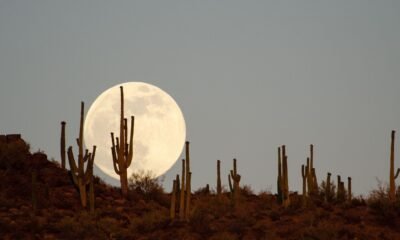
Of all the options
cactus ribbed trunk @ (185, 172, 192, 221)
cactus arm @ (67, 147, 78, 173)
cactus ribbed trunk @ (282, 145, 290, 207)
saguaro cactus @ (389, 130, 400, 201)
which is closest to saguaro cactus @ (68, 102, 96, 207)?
cactus arm @ (67, 147, 78, 173)

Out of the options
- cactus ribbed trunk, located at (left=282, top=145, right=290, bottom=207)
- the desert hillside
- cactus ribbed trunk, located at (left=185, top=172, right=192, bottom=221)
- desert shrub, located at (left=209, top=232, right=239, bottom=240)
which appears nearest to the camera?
desert shrub, located at (left=209, top=232, right=239, bottom=240)

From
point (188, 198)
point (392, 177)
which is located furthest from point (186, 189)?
point (392, 177)

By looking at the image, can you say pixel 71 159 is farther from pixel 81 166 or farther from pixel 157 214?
pixel 157 214

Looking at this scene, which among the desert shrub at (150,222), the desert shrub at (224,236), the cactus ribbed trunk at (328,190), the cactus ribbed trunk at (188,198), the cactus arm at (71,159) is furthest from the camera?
the cactus ribbed trunk at (328,190)

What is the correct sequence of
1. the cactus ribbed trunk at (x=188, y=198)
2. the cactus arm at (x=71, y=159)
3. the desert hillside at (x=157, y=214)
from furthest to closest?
the cactus arm at (x=71, y=159) → the cactus ribbed trunk at (x=188, y=198) → the desert hillside at (x=157, y=214)

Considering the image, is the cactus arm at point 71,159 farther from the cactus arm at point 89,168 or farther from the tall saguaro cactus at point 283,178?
the tall saguaro cactus at point 283,178

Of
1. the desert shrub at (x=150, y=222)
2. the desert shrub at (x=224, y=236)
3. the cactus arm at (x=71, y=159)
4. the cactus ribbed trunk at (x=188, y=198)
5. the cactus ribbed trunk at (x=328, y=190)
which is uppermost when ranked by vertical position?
the cactus arm at (x=71, y=159)

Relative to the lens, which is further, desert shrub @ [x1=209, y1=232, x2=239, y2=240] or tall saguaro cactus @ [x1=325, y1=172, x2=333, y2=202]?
tall saguaro cactus @ [x1=325, y1=172, x2=333, y2=202]

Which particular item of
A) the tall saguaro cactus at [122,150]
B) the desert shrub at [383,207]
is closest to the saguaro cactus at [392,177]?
the desert shrub at [383,207]

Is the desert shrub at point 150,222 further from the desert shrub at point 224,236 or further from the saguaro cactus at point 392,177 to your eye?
the saguaro cactus at point 392,177

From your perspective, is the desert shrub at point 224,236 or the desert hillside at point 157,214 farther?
the desert hillside at point 157,214

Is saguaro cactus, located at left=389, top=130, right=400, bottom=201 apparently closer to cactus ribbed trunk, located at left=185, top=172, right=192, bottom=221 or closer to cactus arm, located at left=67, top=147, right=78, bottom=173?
cactus ribbed trunk, located at left=185, top=172, right=192, bottom=221

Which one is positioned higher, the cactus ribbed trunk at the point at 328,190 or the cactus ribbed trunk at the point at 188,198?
the cactus ribbed trunk at the point at 328,190

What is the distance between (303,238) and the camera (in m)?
28.5
